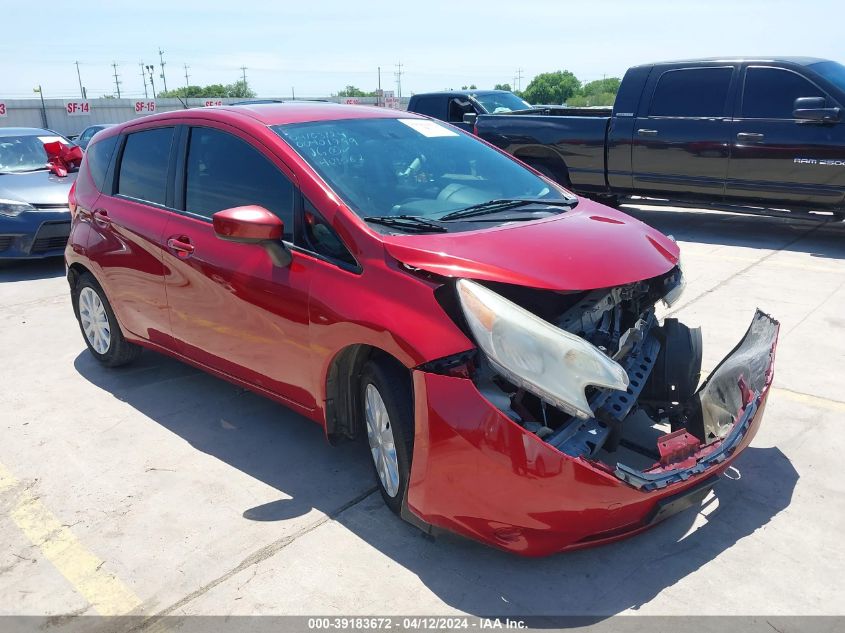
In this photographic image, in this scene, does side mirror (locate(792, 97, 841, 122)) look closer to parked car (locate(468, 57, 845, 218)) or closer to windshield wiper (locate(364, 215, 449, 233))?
parked car (locate(468, 57, 845, 218))

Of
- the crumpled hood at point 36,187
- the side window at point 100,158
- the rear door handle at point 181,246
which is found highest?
the side window at point 100,158

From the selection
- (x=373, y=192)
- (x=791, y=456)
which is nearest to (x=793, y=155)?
(x=791, y=456)

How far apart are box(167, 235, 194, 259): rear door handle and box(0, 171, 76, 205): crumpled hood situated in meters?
5.25

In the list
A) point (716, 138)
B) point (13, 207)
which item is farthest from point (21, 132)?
point (716, 138)

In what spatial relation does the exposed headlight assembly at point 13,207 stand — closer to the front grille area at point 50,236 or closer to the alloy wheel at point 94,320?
the front grille area at point 50,236

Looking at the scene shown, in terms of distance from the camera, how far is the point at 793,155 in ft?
26.2

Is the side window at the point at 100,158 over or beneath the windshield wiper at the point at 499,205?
over

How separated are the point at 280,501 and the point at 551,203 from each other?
197 centimetres

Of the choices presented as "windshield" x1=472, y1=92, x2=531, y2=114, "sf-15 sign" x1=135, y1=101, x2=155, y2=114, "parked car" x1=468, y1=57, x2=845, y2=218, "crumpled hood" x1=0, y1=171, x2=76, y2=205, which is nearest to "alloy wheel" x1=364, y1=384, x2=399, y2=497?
"parked car" x1=468, y1=57, x2=845, y2=218

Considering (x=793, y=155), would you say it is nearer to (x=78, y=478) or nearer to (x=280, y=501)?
(x=280, y=501)

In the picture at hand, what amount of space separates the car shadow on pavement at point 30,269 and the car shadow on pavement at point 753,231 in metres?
7.22

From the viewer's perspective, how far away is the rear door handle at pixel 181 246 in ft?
13.1

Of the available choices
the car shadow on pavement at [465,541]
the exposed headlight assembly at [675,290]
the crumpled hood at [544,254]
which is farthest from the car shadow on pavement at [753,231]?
the crumpled hood at [544,254]

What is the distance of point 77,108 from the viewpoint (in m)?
47.5
